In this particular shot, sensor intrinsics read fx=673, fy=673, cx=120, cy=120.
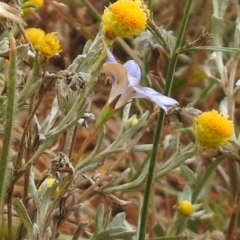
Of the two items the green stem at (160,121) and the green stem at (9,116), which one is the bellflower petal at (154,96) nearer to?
the green stem at (160,121)

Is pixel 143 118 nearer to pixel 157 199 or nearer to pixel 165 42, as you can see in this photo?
pixel 165 42

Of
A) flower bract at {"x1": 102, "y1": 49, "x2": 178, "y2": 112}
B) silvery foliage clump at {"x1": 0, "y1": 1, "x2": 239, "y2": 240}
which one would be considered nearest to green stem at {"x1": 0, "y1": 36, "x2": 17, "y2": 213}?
silvery foliage clump at {"x1": 0, "y1": 1, "x2": 239, "y2": 240}

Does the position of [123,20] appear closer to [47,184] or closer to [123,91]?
[123,91]

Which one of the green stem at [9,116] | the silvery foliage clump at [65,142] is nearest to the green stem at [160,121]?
the silvery foliage clump at [65,142]

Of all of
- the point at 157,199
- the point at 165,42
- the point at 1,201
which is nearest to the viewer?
the point at 1,201

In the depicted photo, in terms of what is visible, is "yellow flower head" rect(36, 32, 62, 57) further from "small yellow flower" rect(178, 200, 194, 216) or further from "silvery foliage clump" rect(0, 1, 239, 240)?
"small yellow flower" rect(178, 200, 194, 216)

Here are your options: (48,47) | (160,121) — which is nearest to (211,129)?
(160,121)

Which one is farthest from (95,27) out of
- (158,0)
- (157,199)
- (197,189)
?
(197,189)
